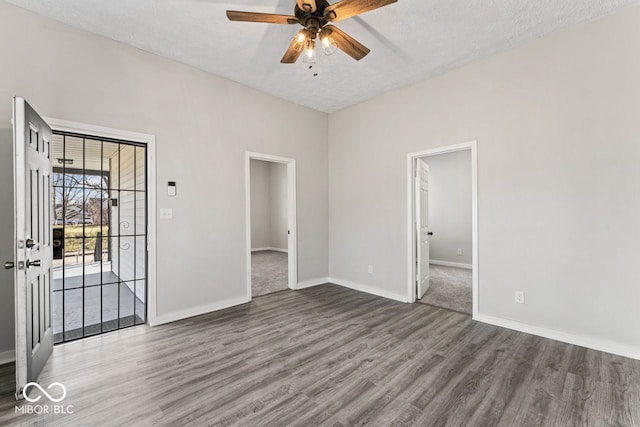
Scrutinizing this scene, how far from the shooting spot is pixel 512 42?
3.03m

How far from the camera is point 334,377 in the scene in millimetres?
2256

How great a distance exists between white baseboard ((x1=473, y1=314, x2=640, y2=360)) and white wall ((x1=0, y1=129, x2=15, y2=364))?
469 cm

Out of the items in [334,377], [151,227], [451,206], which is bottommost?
[334,377]

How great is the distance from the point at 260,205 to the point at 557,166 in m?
8.35

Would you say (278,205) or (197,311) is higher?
(278,205)

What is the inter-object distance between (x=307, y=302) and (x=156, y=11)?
3.68 m

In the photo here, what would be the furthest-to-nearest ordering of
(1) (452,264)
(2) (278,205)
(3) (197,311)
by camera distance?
1. (2) (278,205)
2. (1) (452,264)
3. (3) (197,311)

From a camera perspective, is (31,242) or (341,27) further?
(341,27)

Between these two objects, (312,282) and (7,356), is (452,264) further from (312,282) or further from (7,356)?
(7,356)

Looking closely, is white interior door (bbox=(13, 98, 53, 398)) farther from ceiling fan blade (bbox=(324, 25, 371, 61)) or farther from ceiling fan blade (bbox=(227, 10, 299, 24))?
ceiling fan blade (bbox=(324, 25, 371, 61))

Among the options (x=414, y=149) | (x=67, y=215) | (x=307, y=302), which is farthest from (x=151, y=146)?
(x=414, y=149)

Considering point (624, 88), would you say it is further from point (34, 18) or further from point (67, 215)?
point (67, 215)

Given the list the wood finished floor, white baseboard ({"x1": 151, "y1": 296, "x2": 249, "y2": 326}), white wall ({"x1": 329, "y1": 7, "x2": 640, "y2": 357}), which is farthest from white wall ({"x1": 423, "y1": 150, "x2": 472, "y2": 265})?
white baseboard ({"x1": 151, "y1": 296, "x2": 249, "y2": 326})

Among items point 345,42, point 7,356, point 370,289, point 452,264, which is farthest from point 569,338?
point 7,356
